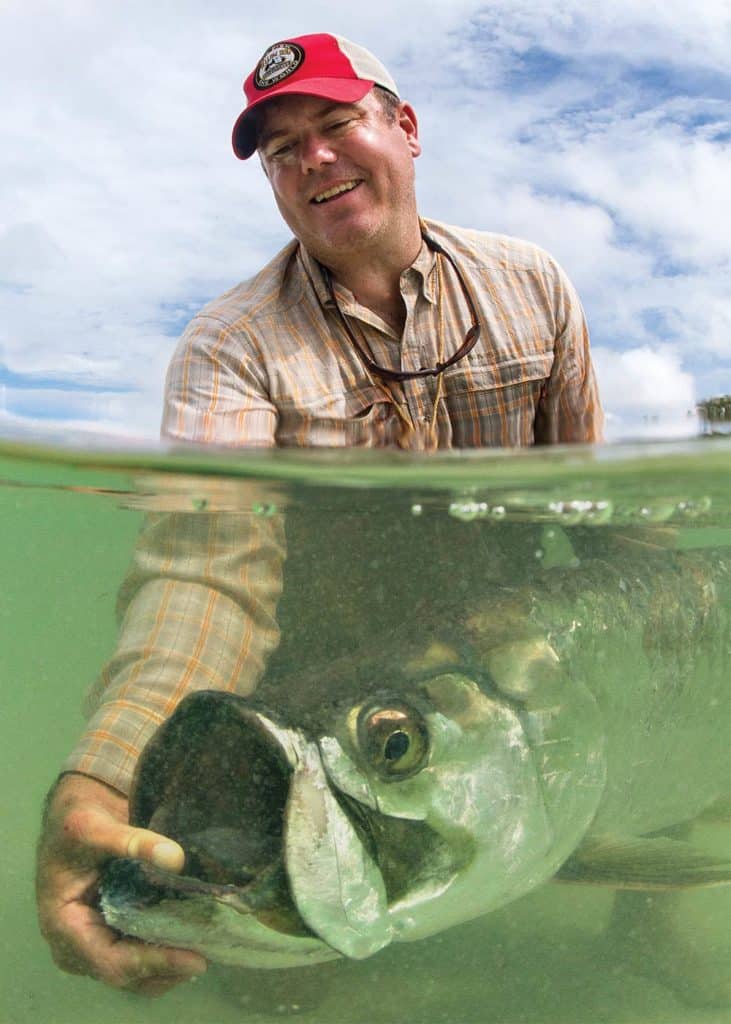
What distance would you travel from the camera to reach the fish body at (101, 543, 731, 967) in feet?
7.04

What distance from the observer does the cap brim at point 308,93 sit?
4.08 meters

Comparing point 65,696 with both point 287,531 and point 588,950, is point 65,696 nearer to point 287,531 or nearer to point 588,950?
point 287,531

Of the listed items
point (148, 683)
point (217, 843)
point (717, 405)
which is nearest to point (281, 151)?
point (148, 683)

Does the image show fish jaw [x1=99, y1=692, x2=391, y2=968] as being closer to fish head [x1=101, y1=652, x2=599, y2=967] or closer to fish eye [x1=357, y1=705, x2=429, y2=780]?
fish head [x1=101, y1=652, x2=599, y2=967]

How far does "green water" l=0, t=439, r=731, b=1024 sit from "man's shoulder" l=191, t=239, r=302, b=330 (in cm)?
111

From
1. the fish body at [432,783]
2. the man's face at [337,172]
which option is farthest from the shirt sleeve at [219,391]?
the fish body at [432,783]

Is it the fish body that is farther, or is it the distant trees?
the distant trees

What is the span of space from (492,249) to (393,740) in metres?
2.75

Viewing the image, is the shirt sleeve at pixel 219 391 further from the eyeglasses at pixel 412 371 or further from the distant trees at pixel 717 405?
the distant trees at pixel 717 405

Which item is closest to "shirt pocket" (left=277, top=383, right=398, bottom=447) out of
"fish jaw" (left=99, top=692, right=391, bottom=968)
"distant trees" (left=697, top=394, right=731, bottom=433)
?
"fish jaw" (left=99, top=692, right=391, bottom=968)

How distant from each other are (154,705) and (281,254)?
2436mm

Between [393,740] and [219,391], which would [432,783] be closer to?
[393,740]

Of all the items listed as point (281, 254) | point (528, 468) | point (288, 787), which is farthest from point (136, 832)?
point (281, 254)

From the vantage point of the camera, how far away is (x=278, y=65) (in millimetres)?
4160
